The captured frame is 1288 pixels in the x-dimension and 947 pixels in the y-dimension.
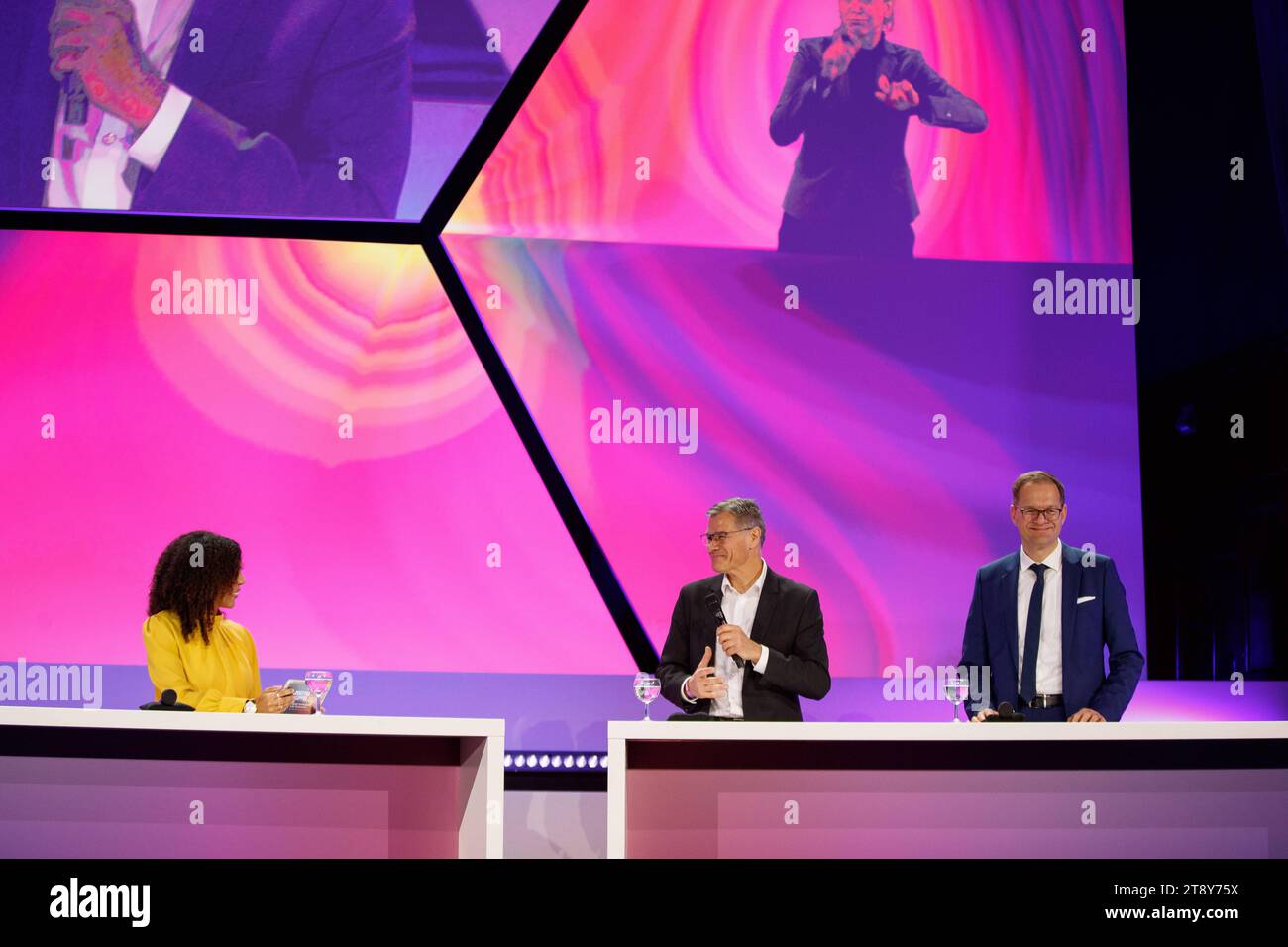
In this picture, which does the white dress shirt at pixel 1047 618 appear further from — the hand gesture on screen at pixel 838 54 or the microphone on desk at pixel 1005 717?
the hand gesture on screen at pixel 838 54

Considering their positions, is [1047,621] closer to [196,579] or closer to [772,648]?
[772,648]

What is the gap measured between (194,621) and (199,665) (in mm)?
108

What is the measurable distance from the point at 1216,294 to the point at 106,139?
3.85 meters

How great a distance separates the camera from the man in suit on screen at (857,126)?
13.9 feet

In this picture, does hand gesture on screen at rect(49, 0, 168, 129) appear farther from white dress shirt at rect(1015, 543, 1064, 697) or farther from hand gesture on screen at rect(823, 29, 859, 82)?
white dress shirt at rect(1015, 543, 1064, 697)

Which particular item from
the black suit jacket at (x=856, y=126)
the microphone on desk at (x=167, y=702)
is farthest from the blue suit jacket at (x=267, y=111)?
the microphone on desk at (x=167, y=702)

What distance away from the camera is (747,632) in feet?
10.3

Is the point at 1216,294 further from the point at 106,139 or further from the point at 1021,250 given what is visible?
the point at 106,139

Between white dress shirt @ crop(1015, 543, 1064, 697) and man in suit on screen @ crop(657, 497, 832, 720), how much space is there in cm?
54

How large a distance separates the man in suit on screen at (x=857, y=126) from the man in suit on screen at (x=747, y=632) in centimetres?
146

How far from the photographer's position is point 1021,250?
4242 mm

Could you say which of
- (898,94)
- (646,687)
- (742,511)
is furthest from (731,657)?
(898,94)

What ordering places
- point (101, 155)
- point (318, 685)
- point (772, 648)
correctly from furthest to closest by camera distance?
point (101, 155), point (772, 648), point (318, 685)

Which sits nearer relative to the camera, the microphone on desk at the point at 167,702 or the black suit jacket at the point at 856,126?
the microphone on desk at the point at 167,702
